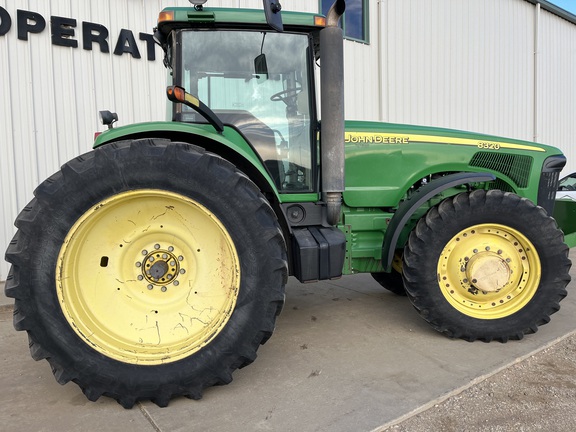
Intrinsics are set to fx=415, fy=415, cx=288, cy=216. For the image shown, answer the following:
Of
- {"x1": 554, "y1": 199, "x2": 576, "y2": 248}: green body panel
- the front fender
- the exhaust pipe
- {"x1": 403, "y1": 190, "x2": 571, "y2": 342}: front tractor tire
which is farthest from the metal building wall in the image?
the front fender

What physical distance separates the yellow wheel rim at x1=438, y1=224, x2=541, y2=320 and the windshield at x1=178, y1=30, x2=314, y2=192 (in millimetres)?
1111

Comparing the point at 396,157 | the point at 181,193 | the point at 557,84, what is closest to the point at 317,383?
the point at 181,193

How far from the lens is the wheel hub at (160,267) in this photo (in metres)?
2.24

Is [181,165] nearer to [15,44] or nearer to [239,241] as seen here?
[239,241]

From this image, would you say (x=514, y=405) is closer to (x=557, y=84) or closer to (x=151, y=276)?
(x=151, y=276)

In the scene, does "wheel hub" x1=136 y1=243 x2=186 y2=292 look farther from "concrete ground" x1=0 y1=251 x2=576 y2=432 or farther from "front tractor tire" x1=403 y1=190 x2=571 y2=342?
"front tractor tire" x1=403 y1=190 x2=571 y2=342

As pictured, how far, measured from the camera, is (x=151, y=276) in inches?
88.2

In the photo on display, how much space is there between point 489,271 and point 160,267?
6.89 ft

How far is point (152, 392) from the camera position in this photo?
6.68 ft

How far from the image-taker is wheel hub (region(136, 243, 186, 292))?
88.3 inches

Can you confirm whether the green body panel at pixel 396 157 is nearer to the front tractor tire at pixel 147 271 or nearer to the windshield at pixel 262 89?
the windshield at pixel 262 89

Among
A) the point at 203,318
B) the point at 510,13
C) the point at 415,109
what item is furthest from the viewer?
the point at 510,13

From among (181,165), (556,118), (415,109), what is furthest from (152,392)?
(556,118)

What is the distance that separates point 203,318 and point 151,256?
0.44m
